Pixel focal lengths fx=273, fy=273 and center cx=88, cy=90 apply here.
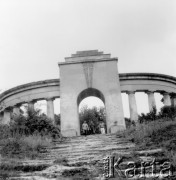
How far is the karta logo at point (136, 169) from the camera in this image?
7270 mm

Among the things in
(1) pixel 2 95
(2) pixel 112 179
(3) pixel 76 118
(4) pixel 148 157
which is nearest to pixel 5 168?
(2) pixel 112 179

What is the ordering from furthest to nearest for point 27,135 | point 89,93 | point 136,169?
point 89,93 → point 27,135 → point 136,169

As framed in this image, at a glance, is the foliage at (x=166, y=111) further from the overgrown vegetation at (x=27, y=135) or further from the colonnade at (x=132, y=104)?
the overgrown vegetation at (x=27, y=135)

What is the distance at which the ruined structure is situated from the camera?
25.0m

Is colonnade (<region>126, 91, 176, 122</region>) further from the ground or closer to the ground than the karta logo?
further from the ground

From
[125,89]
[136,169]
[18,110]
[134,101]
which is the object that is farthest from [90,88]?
[136,169]

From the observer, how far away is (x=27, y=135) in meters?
17.2

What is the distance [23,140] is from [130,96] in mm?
15279

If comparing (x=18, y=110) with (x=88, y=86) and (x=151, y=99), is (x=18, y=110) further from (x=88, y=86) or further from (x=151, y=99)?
(x=151, y=99)

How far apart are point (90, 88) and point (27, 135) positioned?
10.0 metres

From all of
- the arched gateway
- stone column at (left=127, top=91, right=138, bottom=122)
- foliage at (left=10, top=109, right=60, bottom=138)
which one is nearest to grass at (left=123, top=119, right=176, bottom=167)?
foliage at (left=10, top=109, right=60, bottom=138)

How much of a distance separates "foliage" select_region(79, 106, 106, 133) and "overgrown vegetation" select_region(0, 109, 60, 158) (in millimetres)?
28178

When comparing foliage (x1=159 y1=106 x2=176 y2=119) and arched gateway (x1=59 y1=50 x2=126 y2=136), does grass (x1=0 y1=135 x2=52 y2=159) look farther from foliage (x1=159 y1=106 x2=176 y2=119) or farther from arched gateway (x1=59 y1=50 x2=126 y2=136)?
foliage (x1=159 y1=106 x2=176 y2=119)

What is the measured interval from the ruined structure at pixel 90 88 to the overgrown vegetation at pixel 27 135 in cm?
585
